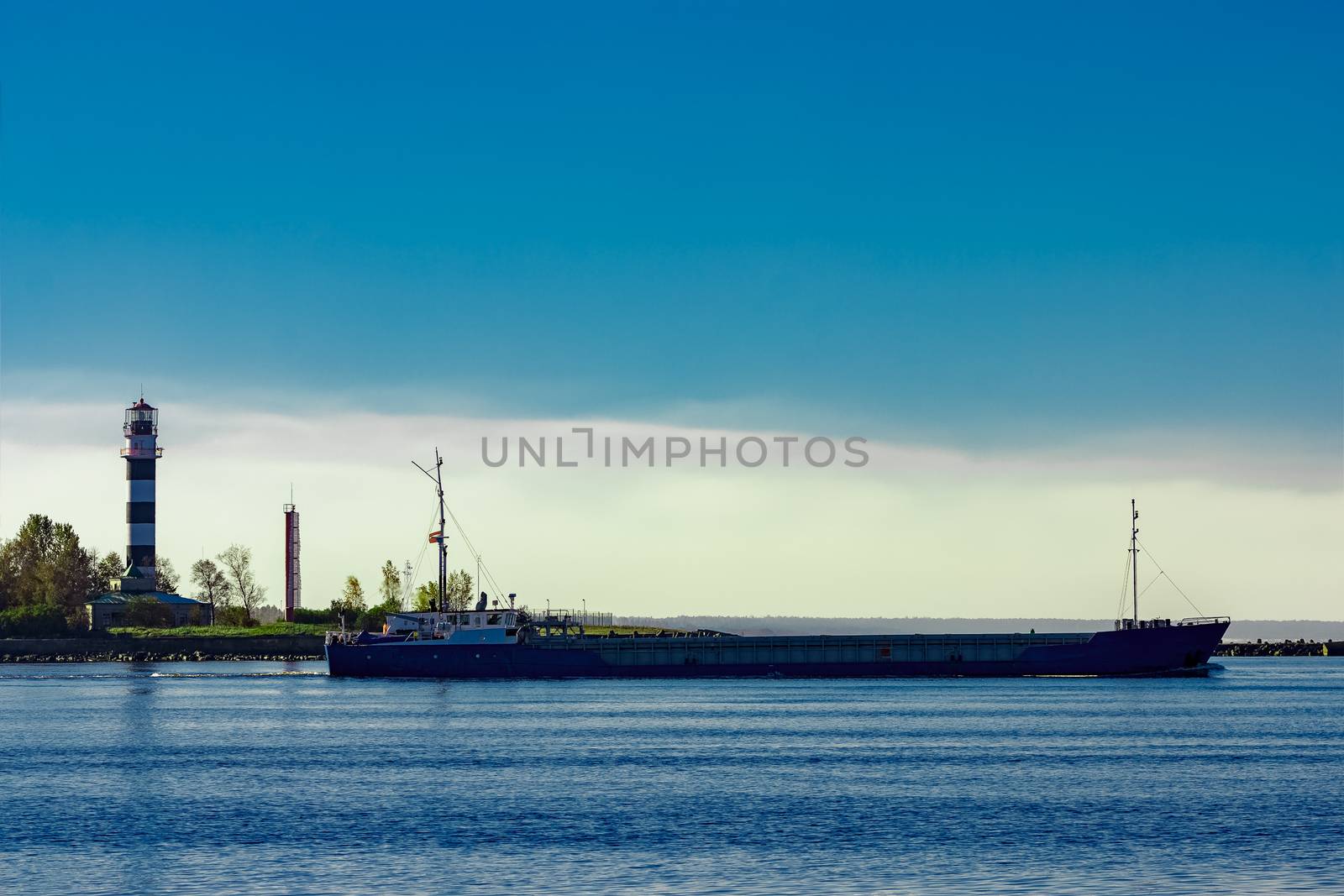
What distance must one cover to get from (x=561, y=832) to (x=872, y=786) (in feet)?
43.0

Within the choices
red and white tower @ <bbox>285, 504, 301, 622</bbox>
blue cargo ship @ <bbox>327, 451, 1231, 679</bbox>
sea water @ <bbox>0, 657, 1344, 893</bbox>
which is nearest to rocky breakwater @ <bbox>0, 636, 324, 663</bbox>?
red and white tower @ <bbox>285, 504, 301, 622</bbox>

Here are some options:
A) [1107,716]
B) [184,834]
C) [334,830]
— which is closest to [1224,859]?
[334,830]

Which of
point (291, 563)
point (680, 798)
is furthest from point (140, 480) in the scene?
point (680, 798)

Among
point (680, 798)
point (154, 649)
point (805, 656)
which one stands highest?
point (680, 798)

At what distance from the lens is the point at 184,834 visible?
130ft

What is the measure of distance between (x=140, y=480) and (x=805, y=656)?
284 feet

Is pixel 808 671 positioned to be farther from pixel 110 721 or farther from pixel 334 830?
pixel 334 830

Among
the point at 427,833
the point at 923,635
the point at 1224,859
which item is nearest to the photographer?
the point at 1224,859

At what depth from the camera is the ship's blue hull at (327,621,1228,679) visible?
349 feet

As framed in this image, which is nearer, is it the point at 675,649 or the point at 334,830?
the point at 334,830

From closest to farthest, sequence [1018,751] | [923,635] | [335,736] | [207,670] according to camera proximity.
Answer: [1018,751], [335,736], [923,635], [207,670]

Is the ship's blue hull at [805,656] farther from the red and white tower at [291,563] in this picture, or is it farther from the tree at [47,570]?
the tree at [47,570]

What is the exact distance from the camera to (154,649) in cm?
17462

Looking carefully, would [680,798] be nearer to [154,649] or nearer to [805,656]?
[805,656]
